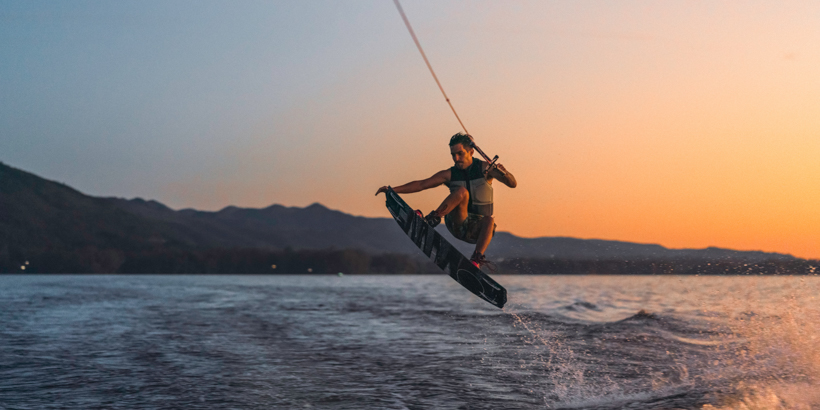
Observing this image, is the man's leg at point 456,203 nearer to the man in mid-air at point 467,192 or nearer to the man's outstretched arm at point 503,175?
the man in mid-air at point 467,192

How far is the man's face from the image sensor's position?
11.8m

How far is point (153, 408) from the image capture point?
1683 cm

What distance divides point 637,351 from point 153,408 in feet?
65.6

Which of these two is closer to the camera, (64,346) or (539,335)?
(64,346)

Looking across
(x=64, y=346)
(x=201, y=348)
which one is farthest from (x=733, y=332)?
(x=64, y=346)

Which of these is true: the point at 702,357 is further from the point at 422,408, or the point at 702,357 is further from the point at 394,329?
the point at 394,329

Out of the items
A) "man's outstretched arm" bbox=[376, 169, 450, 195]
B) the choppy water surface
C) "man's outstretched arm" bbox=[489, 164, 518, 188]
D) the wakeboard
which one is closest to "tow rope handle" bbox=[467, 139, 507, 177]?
"man's outstretched arm" bbox=[489, 164, 518, 188]

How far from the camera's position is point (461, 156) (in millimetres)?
11820

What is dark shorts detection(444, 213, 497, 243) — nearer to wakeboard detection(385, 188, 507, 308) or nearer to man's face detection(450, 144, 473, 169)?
wakeboard detection(385, 188, 507, 308)

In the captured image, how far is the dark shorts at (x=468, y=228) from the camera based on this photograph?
12.0 meters

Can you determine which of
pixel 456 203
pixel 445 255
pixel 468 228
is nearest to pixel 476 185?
pixel 456 203

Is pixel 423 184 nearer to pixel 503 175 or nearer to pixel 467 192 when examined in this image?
pixel 467 192

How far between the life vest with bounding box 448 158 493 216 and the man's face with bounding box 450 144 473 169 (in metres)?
0.09

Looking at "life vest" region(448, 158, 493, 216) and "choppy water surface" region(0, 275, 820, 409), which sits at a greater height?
"life vest" region(448, 158, 493, 216)
